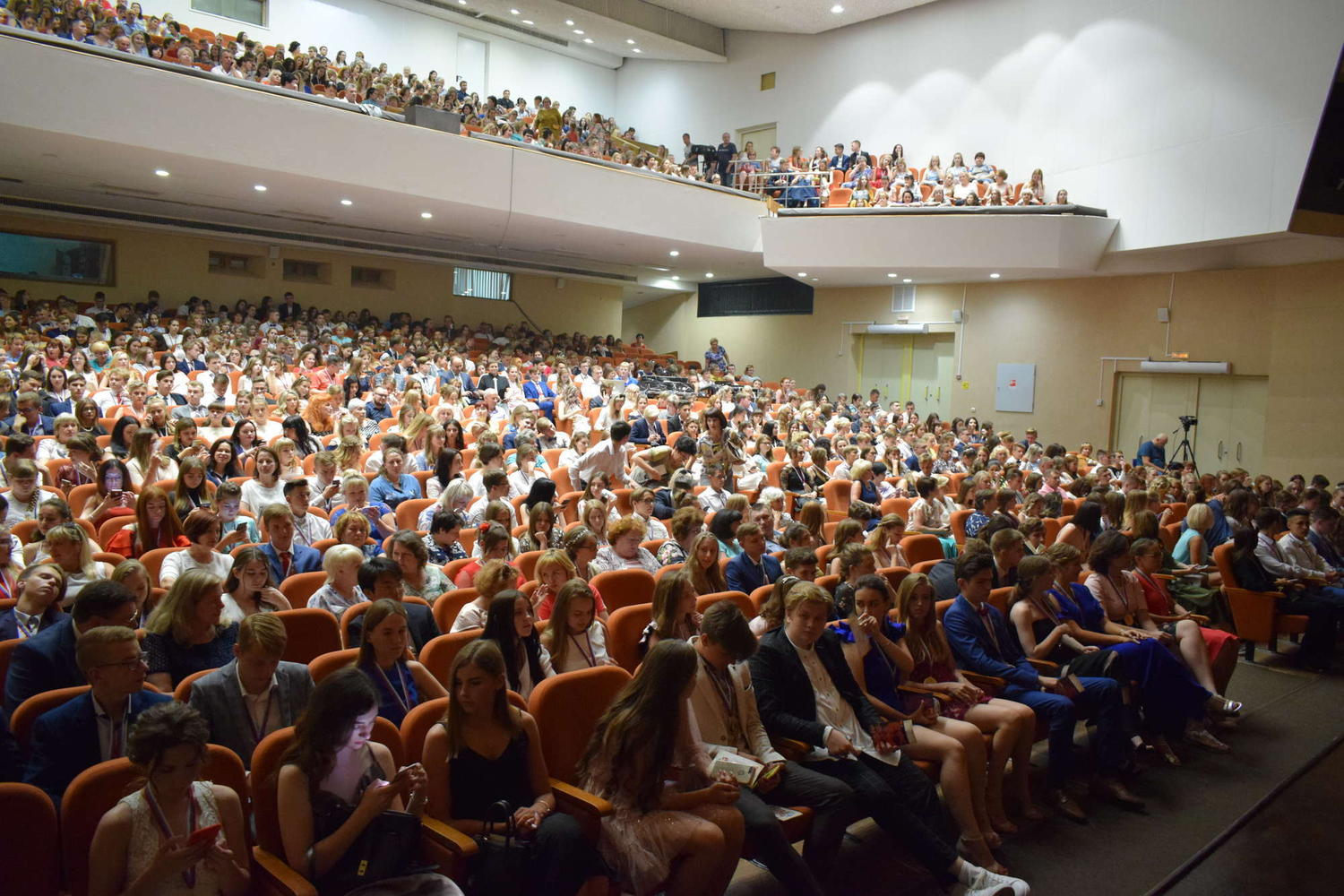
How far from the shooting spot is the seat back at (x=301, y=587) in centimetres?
355

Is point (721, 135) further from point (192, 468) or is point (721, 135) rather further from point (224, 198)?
point (192, 468)

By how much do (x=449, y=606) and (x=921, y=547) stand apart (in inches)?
117

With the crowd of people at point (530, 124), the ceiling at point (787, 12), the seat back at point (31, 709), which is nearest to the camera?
the seat back at point (31, 709)

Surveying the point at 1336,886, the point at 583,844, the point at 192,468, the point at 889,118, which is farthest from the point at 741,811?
the point at 889,118

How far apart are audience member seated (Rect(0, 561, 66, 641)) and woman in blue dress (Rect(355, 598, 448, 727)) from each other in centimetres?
111

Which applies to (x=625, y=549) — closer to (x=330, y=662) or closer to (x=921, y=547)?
(x=330, y=662)

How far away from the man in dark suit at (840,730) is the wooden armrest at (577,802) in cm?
74

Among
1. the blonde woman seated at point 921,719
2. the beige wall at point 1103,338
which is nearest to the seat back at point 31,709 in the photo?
the blonde woman seated at point 921,719

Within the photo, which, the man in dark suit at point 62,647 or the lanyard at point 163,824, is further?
the man in dark suit at point 62,647

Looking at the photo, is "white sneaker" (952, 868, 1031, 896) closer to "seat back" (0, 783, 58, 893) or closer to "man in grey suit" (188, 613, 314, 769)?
"man in grey suit" (188, 613, 314, 769)

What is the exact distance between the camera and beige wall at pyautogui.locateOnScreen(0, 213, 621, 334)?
12039mm

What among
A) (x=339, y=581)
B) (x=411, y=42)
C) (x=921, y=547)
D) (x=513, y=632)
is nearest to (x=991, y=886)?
(x=513, y=632)

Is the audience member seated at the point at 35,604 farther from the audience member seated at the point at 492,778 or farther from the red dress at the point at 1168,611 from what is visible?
the red dress at the point at 1168,611

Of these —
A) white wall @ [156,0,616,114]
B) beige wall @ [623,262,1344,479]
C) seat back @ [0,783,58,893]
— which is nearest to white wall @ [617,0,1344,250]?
beige wall @ [623,262,1344,479]
